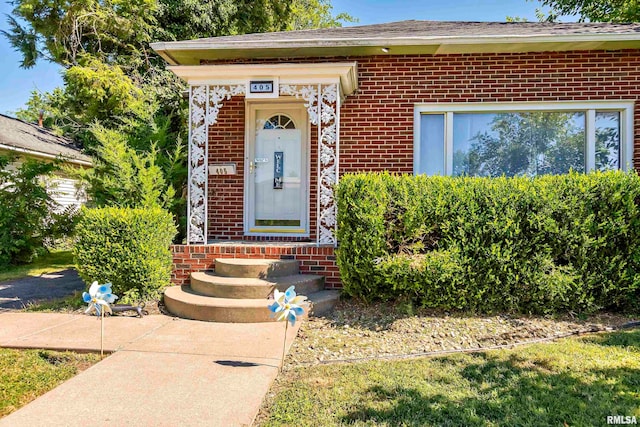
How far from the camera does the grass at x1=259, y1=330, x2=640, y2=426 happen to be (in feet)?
8.75

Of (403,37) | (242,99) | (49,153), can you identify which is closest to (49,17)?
(49,153)

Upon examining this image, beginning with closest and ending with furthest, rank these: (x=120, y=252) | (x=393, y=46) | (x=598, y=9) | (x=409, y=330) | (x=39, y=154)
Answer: (x=409, y=330) → (x=120, y=252) → (x=393, y=46) → (x=39, y=154) → (x=598, y=9)

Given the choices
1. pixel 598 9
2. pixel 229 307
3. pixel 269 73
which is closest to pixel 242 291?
pixel 229 307

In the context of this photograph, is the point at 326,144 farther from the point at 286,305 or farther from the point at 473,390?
the point at 473,390

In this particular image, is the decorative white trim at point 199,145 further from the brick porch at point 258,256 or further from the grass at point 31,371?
the grass at point 31,371

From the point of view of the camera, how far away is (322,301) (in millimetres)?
5039

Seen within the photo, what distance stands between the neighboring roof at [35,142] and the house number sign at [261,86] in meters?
6.76

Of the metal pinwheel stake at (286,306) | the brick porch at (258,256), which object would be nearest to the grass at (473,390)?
the metal pinwheel stake at (286,306)

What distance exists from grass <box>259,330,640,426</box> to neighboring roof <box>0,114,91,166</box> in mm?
9862

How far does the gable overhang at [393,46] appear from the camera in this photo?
19.6ft

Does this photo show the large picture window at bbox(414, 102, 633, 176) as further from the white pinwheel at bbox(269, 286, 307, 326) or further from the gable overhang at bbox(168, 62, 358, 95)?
the white pinwheel at bbox(269, 286, 307, 326)

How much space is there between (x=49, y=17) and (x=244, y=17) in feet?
19.5

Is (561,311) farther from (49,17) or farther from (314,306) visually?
(49,17)

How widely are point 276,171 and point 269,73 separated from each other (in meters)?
1.85
